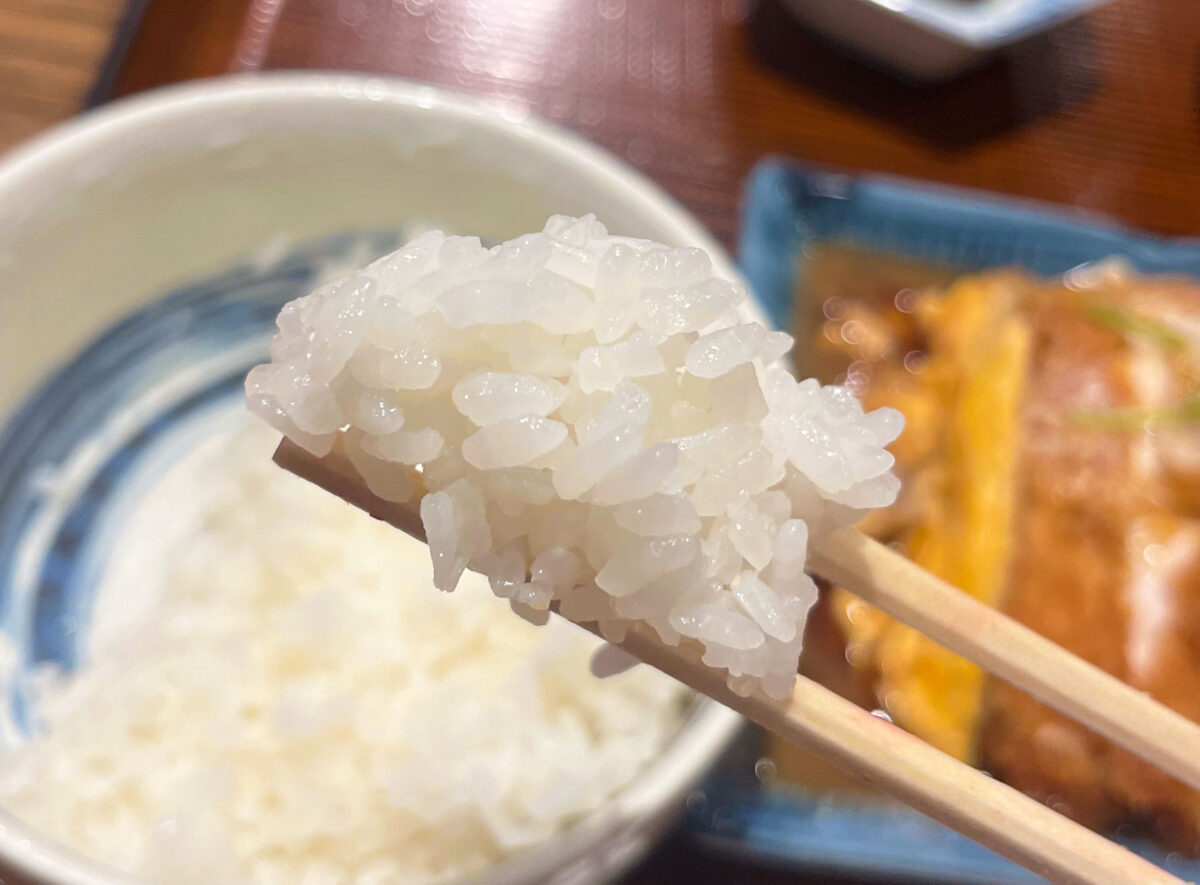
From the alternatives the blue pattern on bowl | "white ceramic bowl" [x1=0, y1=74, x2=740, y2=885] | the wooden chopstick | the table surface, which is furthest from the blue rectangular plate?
the wooden chopstick

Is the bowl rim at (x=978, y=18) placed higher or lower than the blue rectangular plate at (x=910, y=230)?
higher

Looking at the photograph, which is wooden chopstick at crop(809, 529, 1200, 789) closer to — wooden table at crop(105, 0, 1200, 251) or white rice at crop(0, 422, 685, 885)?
white rice at crop(0, 422, 685, 885)

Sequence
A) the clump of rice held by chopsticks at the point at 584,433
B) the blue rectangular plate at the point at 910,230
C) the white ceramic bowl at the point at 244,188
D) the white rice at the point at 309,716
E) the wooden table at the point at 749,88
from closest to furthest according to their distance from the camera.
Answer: the clump of rice held by chopsticks at the point at 584,433 → the white rice at the point at 309,716 → the white ceramic bowl at the point at 244,188 → the blue rectangular plate at the point at 910,230 → the wooden table at the point at 749,88

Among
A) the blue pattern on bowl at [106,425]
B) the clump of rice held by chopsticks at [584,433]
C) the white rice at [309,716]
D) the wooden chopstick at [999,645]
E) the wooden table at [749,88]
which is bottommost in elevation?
the white rice at [309,716]

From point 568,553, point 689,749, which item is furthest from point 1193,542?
point 568,553

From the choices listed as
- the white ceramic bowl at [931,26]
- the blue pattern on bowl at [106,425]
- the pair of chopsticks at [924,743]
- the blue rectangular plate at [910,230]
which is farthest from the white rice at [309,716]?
the white ceramic bowl at [931,26]

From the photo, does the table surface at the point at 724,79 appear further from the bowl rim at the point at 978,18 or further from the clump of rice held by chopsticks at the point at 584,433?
the clump of rice held by chopsticks at the point at 584,433

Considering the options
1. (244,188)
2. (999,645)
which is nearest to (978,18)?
(244,188)

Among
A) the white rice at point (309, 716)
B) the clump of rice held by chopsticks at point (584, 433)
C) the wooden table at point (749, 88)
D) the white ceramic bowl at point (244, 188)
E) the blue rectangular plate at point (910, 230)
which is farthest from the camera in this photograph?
the wooden table at point (749, 88)
